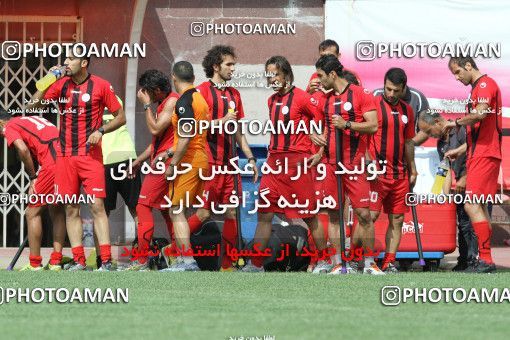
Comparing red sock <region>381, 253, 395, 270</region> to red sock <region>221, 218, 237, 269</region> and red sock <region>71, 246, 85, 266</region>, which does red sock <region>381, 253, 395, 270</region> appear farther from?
red sock <region>71, 246, 85, 266</region>

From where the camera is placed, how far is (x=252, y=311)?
26.2 feet

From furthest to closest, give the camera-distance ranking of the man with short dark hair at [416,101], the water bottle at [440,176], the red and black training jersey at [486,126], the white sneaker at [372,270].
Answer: the water bottle at [440,176]
the man with short dark hair at [416,101]
the red and black training jersey at [486,126]
the white sneaker at [372,270]

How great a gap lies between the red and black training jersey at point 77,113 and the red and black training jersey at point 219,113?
878 mm

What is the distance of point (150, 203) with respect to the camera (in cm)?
1154

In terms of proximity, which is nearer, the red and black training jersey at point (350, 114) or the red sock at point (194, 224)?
the red and black training jersey at point (350, 114)

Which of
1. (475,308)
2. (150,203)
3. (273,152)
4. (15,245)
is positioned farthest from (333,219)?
(15,245)

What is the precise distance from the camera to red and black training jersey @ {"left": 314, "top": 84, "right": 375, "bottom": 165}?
35.6ft

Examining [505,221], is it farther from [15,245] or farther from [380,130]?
[15,245]

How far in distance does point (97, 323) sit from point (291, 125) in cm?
412

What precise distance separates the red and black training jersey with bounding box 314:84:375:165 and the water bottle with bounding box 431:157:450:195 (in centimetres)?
186

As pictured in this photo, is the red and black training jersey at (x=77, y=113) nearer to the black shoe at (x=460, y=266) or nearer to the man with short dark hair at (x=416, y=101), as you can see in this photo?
the man with short dark hair at (x=416, y=101)

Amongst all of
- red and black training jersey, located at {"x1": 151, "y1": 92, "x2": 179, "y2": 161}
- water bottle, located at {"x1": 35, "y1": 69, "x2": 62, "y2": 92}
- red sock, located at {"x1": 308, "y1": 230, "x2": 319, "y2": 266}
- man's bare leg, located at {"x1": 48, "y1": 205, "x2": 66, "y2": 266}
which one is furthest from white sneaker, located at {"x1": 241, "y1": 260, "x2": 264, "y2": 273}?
water bottle, located at {"x1": 35, "y1": 69, "x2": 62, "y2": 92}

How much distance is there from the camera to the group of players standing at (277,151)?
11.0 metres

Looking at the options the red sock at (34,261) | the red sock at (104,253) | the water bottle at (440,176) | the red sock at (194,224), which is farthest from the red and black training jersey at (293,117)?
the red sock at (34,261)
